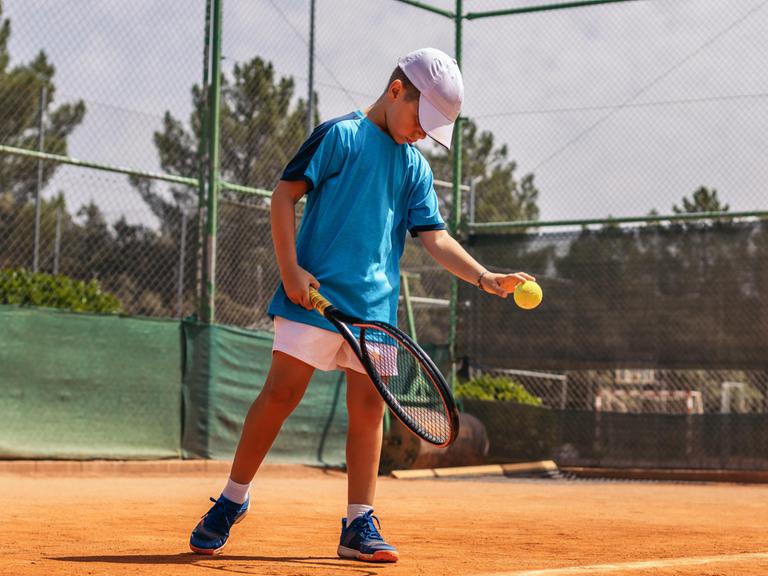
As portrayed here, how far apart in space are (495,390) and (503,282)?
6983 mm

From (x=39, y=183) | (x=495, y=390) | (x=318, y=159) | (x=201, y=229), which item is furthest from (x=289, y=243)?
(x=39, y=183)

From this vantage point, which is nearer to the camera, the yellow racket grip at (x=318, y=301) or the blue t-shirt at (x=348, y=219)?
the yellow racket grip at (x=318, y=301)

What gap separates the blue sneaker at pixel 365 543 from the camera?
357 centimetres

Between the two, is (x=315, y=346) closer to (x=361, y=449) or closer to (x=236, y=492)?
(x=361, y=449)

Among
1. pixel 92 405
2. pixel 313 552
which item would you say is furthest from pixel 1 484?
pixel 313 552

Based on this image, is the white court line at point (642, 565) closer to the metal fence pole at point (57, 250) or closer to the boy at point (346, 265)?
the boy at point (346, 265)

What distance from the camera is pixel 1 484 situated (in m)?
7.03

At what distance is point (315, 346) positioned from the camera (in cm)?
370

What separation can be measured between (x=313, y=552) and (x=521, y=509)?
2.51 meters

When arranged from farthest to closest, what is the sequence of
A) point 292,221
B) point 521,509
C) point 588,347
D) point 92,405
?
point 588,347 < point 92,405 < point 521,509 < point 292,221

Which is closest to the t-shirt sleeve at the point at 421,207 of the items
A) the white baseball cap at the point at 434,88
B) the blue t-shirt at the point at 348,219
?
the blue t-shirt at the point at 348,219

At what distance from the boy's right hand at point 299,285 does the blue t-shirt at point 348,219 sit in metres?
0.08

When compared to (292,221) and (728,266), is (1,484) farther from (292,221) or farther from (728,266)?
(728,266)

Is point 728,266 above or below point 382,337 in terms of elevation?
above
